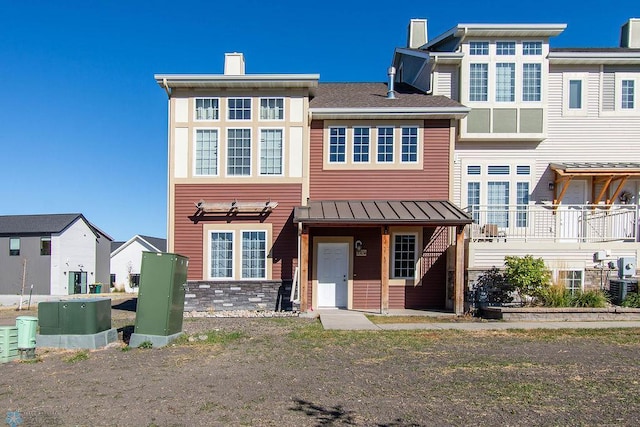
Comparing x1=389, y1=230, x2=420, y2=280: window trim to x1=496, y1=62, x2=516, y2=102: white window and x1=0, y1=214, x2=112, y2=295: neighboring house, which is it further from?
x1=0, y1=214, x2=112, y2=295: neighboring house

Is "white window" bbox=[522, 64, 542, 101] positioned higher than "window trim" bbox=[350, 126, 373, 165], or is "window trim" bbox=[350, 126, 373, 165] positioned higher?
"white window" bbox=[522, 64, 542, 101]

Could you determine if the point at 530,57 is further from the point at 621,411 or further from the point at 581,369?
the point at 621,411

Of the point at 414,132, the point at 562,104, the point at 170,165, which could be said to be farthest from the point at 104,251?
the point at 562,104

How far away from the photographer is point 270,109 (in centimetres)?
1546

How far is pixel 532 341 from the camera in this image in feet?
31.1

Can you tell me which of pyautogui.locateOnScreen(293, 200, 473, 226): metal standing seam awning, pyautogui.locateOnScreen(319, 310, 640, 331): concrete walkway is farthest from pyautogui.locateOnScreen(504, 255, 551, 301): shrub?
pyautogui.locateOnScreen(293, 200, 473, 226): metal standing seam awning

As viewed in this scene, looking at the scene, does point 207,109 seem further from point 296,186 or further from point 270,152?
point 296,186

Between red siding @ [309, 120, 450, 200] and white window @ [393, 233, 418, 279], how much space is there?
49.8 inches

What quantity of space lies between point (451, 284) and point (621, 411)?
9548 mm

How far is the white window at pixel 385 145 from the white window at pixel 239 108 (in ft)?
13.4

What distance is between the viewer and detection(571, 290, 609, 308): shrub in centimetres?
1266

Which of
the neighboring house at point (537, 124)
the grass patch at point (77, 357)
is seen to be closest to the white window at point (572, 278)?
the neighboring house at point (537, 124)

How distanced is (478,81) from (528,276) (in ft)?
22.2

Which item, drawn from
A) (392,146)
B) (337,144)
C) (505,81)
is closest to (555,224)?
(505,81)
